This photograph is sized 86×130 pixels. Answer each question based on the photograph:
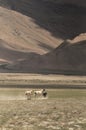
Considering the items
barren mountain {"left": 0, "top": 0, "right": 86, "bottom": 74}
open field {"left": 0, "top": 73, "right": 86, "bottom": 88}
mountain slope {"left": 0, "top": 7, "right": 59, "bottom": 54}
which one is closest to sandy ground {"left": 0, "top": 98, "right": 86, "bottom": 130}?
open field {"left": 0, "top": 73, "right": 86, "bottom": 88}

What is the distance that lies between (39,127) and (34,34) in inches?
7020

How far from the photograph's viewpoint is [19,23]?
194 meters

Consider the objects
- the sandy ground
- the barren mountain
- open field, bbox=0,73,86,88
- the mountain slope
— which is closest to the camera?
the sandy ground

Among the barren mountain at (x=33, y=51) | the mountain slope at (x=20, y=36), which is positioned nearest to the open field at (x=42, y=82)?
the barren mountain at (x=33, y=51)

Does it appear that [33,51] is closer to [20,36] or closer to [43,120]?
[20,36]

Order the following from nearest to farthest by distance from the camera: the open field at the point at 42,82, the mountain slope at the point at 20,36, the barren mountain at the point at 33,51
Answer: the open field at the point at 42,82 → the barren mountain at the point at 33,51 → the mountain slope at the point at 20,36

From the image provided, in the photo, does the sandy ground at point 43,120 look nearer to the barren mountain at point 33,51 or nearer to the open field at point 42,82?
the open field at point 42,82

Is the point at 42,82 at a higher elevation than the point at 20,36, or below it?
below

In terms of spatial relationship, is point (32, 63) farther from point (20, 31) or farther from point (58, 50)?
point (20, 31)

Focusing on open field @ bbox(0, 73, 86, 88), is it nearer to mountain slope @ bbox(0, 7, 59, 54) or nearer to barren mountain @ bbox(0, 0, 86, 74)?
barren mountain @ bbox(0, 0, 86, 74)

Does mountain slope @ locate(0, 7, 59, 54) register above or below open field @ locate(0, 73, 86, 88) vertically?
above

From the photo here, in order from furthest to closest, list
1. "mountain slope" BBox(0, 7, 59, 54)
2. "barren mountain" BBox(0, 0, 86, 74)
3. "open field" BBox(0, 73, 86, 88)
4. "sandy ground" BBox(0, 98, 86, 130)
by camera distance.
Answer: "mountain slope" BBox(0, 7, 59, 54), "barren mountain" BBox(0, 0, 86, 74), "open field" BBox(0, 73, 86, 88), "sandy ground" BBox(0, 98, 86, 130)

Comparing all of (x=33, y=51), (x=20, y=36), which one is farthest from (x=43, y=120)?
(x=20, y=36)

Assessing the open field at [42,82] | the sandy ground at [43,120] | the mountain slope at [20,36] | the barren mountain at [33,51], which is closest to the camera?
the sandy ground at [43,120]
